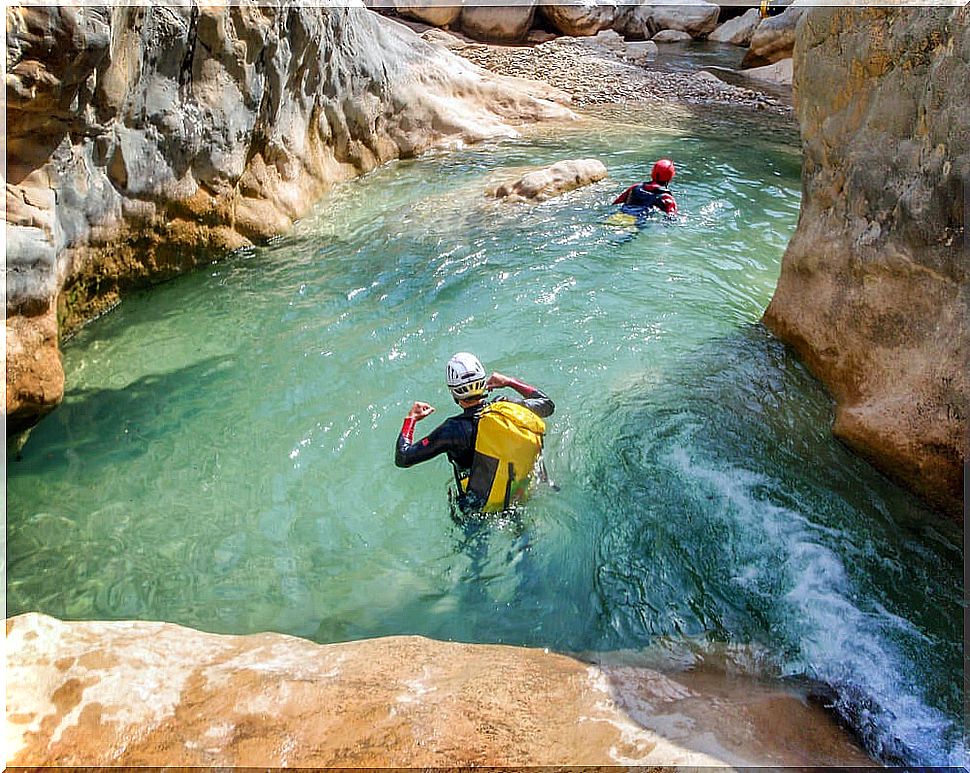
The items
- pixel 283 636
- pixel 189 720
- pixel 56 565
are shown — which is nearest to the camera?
pixel 189 720

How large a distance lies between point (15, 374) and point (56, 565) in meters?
1.59

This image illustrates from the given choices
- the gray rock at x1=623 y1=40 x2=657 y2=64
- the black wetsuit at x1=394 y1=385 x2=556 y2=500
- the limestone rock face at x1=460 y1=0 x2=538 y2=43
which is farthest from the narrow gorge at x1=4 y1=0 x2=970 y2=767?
the limestone rock face at x1=460 y1=0 x2=538 y2=43

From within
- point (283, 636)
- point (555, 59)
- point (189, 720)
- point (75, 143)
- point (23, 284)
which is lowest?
point (283, 636)

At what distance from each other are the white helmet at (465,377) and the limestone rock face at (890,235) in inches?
118

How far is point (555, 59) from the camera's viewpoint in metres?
22.2

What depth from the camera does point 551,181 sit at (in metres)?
11.8

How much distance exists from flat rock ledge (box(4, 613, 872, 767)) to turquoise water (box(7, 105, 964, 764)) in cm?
61

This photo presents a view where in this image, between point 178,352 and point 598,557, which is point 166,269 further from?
point 598,557

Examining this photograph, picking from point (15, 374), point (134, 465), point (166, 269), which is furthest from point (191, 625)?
point (166, 269)

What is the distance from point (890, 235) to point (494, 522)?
3659 millimetres

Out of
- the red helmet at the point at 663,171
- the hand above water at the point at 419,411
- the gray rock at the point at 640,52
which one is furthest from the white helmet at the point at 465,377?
the gray rock at the point at 640,52

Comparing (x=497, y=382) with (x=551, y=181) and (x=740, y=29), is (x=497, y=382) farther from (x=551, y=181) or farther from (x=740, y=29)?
(x=740, y=29)

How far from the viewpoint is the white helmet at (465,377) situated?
489 cm

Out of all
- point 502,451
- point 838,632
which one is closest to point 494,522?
point 502,451
